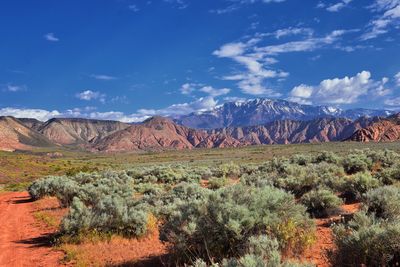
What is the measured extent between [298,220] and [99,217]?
21.6ft

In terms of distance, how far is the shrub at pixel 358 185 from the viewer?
53.5 feet

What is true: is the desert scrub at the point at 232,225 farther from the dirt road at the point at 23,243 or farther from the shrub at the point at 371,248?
the dirt road at the point at 23,243

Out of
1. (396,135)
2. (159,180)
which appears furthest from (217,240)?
(396,135)

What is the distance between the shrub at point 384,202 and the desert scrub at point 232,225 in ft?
8.33

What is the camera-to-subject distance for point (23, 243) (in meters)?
13.4

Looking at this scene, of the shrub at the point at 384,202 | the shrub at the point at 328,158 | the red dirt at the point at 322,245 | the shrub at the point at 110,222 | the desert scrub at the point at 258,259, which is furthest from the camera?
the shrub at the point at 328,158

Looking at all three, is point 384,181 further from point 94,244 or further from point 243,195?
point 94,244

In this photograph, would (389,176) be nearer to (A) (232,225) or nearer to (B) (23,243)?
(A) (232,225)

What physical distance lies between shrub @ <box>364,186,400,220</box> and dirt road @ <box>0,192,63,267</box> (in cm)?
880

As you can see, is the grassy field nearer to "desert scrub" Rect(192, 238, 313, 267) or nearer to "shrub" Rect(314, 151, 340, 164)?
"shrub" Rect(314, 151, 340, 164)

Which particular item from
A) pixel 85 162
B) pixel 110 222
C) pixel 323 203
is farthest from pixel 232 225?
pixel 85 162

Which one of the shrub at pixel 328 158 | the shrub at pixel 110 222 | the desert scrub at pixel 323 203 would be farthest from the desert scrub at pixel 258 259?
the shrub at pixel 328 158

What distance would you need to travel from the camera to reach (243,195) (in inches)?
376

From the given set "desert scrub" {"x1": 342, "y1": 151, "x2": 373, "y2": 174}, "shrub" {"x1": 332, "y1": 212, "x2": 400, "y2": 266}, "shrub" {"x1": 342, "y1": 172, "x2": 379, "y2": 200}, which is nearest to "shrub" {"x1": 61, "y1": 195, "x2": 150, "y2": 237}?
"shrub" {"x1": 332, "y1": 212, "x2": 400, "y2": 266}
